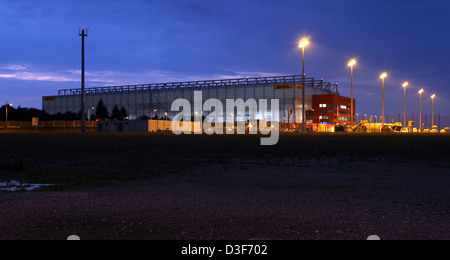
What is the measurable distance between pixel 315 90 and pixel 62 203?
400 ft

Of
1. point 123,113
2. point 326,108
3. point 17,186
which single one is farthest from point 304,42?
point 123,113

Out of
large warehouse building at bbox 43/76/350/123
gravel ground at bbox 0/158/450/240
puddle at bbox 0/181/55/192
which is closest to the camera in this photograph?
gravel ground at bbox 0/158/450/240

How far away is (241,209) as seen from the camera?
6.77 m

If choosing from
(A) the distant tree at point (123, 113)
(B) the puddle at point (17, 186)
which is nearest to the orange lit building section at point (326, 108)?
(A) the distant tree at point (123, 113)

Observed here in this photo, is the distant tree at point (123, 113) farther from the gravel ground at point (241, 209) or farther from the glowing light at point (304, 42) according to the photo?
the gravel ground at point (241, 209)

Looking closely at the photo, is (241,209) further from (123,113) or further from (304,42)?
(123,113)

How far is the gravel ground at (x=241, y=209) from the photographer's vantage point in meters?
5.29

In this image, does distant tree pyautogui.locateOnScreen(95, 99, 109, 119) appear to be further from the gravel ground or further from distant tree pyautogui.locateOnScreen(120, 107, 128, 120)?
the gravel ground

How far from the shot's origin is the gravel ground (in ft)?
17.4

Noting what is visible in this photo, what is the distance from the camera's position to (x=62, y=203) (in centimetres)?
731

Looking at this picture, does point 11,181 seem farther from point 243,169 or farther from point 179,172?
point 243,169

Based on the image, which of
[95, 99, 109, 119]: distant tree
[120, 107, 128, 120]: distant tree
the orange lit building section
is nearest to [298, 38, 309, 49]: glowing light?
Answer: the orange lit building section
